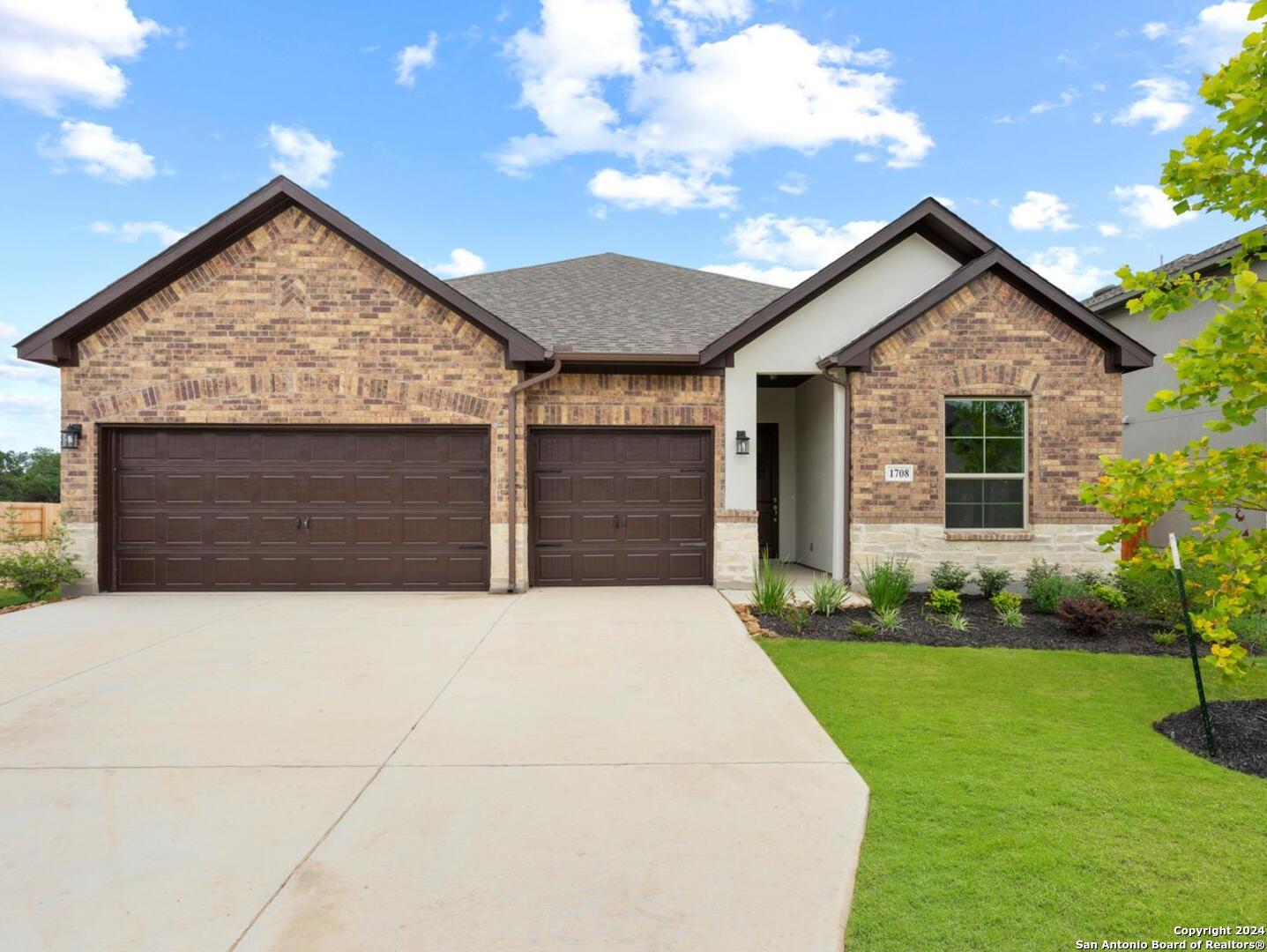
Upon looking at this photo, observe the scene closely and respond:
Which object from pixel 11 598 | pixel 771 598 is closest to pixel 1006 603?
pixel 771 598

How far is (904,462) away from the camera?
1054cm

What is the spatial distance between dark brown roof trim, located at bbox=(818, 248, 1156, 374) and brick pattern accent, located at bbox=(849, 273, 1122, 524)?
0.13 m

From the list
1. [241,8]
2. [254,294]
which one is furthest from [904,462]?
[241,8]

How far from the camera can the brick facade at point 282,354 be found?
10.2 m

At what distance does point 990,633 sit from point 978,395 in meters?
4.06

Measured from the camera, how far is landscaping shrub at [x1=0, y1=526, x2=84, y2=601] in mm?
9891

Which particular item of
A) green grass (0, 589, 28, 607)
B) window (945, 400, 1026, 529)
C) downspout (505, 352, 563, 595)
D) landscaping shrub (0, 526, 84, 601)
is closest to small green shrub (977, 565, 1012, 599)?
window (945, 400, 1026, 529)

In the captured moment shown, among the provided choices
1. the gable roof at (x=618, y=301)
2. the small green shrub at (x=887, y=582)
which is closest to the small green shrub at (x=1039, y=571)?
the small green shrub at (x=887, y=582)

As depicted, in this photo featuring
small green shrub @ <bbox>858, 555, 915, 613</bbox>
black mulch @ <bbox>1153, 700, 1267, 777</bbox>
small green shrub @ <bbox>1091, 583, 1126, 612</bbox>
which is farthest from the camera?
small green shrub @ <bbox>858, 555, 915, 613</bbox>

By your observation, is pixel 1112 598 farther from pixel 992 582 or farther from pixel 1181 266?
pixel 1181 266

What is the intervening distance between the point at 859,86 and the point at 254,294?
1143 centimetres

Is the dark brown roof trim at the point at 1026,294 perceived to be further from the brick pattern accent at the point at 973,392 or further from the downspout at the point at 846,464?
the downspout at the point at 846,464

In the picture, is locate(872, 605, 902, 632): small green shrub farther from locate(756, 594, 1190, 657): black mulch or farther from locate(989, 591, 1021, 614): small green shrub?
locate(989, 591, 1021, 614): small green shrub

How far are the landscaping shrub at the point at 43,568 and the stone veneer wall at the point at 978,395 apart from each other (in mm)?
11687
